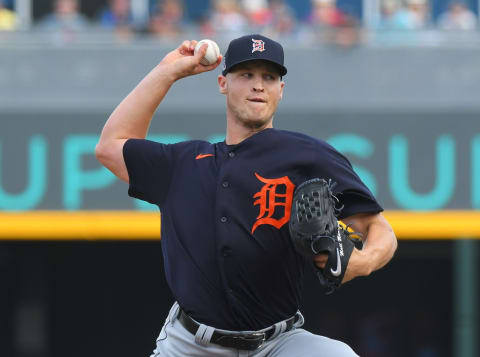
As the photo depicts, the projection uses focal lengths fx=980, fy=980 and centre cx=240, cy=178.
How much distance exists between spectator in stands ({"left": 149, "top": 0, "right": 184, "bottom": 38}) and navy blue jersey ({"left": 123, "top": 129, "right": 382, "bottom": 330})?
6.37 metres

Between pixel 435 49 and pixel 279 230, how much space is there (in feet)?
21.8

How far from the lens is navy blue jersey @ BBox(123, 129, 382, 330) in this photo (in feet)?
11.6

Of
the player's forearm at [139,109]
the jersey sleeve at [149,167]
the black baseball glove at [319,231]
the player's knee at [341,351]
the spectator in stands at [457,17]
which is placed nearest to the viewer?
the black baseball glove at [319,231]

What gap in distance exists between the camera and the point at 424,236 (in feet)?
30.1

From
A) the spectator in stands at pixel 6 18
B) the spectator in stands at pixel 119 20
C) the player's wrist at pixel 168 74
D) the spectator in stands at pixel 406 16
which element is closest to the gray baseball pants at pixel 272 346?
the player's wrist at pixel 168 74

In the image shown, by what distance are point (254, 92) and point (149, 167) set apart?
503 millimetres

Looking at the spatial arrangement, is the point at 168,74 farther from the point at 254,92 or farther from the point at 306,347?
the point at 306,347

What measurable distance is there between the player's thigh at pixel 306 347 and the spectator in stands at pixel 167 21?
660 centimetres

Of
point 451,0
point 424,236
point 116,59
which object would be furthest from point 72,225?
point 451,0

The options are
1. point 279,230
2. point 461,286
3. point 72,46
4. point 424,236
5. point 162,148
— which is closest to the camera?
point 279,230

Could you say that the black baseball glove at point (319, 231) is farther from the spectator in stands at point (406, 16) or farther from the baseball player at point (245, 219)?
the spectator in stands at point (406, 16)

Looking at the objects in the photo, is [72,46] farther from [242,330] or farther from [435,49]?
[242,330]

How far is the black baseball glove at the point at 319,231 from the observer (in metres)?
3.21

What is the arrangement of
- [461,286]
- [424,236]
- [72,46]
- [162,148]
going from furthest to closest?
[461,286] → [72,46] → [424,236] → [162,148]
